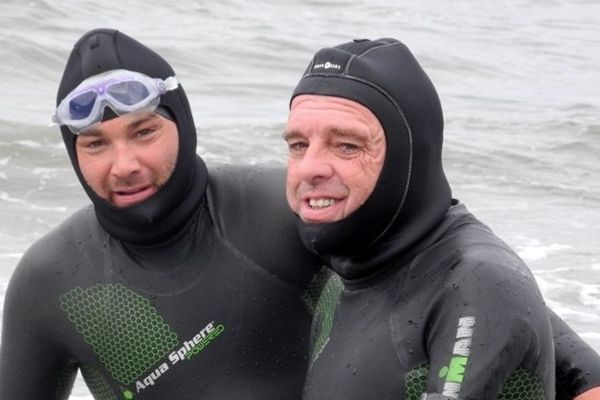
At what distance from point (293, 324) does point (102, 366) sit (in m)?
0.67

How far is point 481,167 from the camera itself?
13047mm

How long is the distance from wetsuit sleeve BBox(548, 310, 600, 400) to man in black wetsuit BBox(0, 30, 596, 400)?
101cm

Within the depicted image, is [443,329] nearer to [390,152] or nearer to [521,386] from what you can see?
[521,386]

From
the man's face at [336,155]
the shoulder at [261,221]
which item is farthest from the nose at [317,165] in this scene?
the shoulder at [261,221]

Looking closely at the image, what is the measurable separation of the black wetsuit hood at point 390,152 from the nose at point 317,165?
131mm

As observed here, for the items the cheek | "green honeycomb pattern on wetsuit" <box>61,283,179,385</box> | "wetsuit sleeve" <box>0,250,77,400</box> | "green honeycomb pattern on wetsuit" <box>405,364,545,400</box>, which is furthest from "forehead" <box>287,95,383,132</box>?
"wetsuit sleeve" <box>0,250,77,400</box>

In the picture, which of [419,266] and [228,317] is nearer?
[419,266]

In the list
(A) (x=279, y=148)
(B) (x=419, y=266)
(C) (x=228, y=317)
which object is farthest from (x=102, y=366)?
(A) (x=279, y=148)

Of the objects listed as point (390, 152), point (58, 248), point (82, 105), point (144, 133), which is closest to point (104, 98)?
point (82, 105)

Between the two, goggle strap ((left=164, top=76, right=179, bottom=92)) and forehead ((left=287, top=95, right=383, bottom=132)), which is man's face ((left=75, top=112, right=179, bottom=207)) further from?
forehead ((left=287, top=95, right=383, bottom=132))

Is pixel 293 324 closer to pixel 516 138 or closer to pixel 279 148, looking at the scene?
pixel 279 148

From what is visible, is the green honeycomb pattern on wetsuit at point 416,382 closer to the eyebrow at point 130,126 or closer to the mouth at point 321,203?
the mouth at point 321,203

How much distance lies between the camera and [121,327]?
4.52m

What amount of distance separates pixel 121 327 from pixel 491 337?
173 cm
